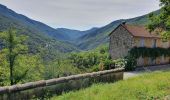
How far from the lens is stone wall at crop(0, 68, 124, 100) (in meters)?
13.7

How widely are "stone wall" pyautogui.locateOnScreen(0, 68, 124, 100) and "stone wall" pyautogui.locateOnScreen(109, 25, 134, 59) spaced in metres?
30.2

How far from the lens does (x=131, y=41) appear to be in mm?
50969

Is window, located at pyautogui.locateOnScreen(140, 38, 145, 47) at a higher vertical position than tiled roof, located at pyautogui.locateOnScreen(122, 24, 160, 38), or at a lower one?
lower

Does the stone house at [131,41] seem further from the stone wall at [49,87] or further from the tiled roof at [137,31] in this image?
the stone wall at [49,87]

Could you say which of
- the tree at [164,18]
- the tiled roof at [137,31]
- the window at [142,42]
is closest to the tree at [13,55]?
the tiled roof at [137,31]

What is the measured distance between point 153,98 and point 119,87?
3291 millimetres

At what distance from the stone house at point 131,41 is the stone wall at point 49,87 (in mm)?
30099

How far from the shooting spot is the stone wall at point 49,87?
44.9ft

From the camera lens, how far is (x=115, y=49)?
55281 mm

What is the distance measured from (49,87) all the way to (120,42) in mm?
38671

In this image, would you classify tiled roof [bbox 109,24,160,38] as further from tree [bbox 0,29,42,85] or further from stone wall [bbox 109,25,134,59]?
tree [bbox 0,29,42,85]

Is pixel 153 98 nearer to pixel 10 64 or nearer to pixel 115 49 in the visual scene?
pixel 115 49

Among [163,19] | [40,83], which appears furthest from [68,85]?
[163,19]

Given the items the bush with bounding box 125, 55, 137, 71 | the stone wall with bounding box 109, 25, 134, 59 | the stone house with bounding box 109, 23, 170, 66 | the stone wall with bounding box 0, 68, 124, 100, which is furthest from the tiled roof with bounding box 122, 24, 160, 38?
the stone wall with bounding box 0, 68, 124, 100
